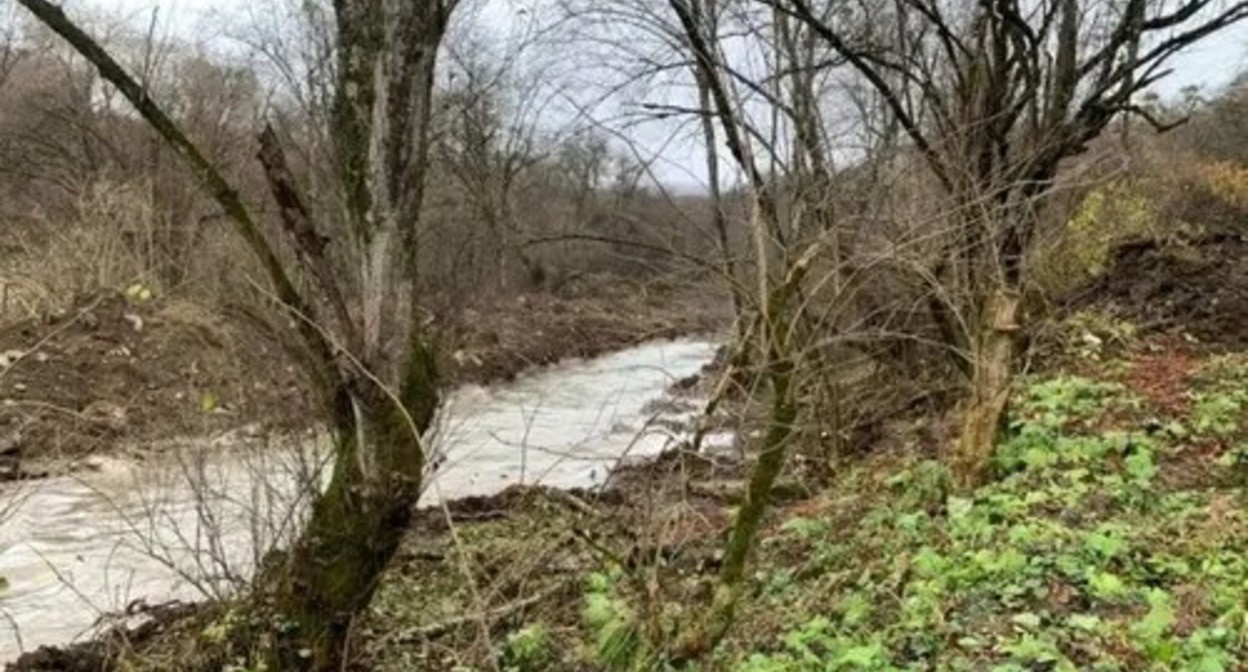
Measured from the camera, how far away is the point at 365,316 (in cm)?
512

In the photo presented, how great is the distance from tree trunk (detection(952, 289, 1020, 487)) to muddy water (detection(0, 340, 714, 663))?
69.2 inches

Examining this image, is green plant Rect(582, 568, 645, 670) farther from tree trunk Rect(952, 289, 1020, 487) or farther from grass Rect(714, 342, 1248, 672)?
tree trunk Rect(952, 289, 1020, 487)

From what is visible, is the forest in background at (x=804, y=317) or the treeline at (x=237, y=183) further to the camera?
the treeline at (x=237, y=183)

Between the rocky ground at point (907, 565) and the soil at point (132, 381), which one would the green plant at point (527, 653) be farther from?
the soil at point (132, 381)

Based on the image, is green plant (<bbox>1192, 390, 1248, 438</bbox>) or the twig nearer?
the twig

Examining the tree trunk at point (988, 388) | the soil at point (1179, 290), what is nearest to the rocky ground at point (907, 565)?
the tree trunk at point (988, 388)

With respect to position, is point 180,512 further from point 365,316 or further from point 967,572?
point 967,572

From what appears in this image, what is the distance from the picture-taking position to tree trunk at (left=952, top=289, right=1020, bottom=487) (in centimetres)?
666

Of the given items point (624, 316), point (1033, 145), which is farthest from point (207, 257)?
point (624, 316)

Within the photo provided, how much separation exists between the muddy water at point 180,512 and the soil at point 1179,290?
4942mm

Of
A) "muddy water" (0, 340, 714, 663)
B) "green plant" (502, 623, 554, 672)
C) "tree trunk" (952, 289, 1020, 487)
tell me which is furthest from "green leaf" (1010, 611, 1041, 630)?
"tree trunk" (952, 289, 1020, 487)

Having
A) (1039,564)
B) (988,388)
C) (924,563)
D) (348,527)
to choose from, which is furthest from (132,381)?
(1039,564)

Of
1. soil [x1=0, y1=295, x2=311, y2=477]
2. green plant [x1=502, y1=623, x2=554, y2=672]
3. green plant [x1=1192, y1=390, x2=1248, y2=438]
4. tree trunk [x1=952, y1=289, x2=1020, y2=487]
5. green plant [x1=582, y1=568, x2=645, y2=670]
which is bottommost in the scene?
green plant [x1=502, y1=623, x2=554, y2=672]

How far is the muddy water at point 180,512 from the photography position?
17.8 feet
